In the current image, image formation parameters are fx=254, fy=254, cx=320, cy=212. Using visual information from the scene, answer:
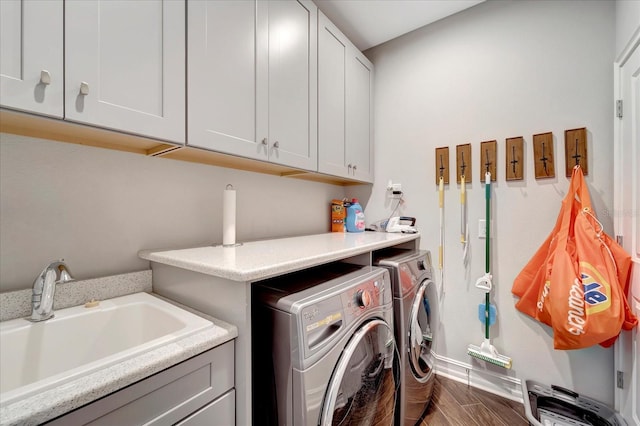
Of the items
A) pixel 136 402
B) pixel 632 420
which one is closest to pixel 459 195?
pixel 632 420

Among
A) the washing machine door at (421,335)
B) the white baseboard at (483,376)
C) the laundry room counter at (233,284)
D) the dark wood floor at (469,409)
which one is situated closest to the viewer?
the laundry room counter at (233,284)

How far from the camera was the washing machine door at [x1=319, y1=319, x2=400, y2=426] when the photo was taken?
0.90 metres

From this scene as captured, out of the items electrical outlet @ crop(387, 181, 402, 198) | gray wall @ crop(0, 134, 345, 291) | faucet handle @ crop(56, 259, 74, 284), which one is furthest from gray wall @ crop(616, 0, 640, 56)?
faucet handle @ crop(56, 259, 74, 284)

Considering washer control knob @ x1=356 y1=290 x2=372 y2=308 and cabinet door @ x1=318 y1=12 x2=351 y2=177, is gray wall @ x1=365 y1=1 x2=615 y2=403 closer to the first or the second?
cabinet door @ x1=318 y1=12 x2=351 y2=177

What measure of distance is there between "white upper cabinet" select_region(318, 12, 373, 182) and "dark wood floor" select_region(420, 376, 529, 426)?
1.72m

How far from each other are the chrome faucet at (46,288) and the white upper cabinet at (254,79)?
2.15 feet

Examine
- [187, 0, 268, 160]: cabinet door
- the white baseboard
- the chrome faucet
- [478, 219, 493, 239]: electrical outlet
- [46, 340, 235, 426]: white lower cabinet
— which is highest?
[187, 0, 268, 160]: cabinet door

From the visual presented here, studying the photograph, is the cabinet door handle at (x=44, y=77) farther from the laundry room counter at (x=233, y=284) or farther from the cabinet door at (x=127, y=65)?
the laundry room counter at (x=233, y=284)

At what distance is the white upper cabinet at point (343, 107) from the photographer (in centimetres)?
180

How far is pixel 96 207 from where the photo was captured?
1.12 m

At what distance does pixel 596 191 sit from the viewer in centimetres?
155

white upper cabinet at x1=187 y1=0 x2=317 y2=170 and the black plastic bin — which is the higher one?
white upper cabinet at x1=187 y1=0 x2=317 y2=170

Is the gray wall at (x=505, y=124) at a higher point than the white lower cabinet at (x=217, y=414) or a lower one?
higher

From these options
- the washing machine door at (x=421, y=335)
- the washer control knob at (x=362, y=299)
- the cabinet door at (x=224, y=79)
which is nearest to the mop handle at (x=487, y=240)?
the washing machine door at (x=421, y=335)
